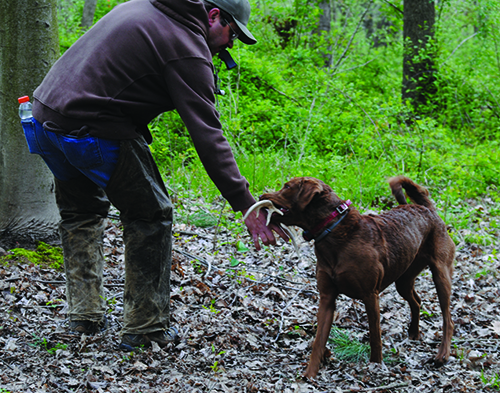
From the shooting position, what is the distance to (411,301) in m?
4.05

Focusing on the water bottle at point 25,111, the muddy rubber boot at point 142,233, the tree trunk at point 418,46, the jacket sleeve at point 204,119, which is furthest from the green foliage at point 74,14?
the jacket sleeve at point 204,119

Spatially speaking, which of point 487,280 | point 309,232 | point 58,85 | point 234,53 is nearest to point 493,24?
point 234,53

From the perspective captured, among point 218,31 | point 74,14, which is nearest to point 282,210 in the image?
point 218,31

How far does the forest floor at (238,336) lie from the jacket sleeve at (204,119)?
46.8 inches

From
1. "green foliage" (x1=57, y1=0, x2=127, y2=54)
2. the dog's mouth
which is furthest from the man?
"green foliage" (x1=57, y1=0, x2=127, y2=54)

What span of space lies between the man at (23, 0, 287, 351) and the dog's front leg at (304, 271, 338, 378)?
1.72 feet

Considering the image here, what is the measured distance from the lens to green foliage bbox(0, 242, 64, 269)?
4.31 metres

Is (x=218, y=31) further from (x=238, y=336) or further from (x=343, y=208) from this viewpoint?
(x=238, y=336)

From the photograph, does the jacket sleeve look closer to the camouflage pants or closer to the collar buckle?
the camouflage pants

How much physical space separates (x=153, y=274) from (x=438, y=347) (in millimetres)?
2419

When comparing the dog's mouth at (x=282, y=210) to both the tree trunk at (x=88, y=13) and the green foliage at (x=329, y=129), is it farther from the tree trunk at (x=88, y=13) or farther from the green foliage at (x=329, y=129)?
the tree trunk at (x=88, y=13)

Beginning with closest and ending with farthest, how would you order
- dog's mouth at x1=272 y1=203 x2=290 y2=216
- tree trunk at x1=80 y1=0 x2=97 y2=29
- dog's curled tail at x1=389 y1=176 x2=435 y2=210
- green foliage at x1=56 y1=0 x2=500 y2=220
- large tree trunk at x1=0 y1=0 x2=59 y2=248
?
1. dog's mouth at x1=272 y1=203 x2=290 y2=216
2. dog's curled tail at x1=389 y1=176 x2=435 y2=210
3. large tree trunk at x1=0 y1=0 x2=59 y2=248
4. green foliage at x1=56 y1=0 x2=500 y2=220
5. tree trunk at x1=80 y1=0 x2=97 y2=29

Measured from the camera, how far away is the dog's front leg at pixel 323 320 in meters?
3.20

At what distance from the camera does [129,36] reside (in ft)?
9.53
